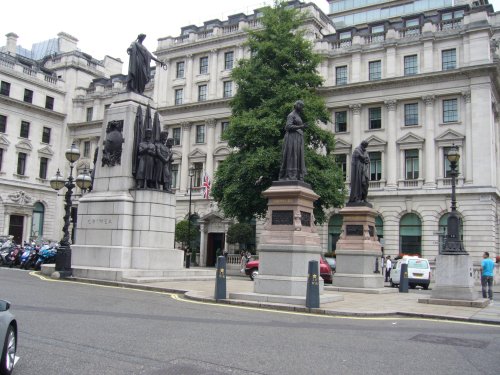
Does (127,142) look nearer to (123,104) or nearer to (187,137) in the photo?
(123,104)

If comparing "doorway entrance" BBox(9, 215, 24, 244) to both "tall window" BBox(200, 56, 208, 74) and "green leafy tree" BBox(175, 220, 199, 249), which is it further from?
"tall window" BBox(200, 56, 208, 74)

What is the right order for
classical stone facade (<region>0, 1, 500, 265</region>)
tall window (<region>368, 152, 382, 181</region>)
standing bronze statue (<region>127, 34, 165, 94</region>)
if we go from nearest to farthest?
standing bronze statue (<region>127, 34, 165, 94</region>) → classical stone facade (<region>0, 1, 500, 265</region>) → tall window (<region>368, 152, 382, 181</region>)

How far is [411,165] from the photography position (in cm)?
4388

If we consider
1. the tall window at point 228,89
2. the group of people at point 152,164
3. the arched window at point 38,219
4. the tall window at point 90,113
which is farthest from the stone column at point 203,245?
the group of people at point 152,164

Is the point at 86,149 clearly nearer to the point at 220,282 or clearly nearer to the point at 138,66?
the point at 138,66

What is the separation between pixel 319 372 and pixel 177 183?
160 ft

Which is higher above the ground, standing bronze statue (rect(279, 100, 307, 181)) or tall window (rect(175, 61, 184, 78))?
tall window (rect(175, 61, 184, 78))

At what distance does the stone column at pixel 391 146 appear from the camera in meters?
43.8

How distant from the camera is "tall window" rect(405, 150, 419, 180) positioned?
143 ft

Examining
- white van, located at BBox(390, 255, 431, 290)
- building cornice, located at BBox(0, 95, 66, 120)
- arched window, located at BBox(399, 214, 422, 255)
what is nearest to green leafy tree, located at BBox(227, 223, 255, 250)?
arched window, located at BBox(399, 214, 422, 255)

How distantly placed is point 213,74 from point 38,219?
87.5 ft

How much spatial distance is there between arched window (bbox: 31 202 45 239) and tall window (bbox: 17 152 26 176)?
4182 mm

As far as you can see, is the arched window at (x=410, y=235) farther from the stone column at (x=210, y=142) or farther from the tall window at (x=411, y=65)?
the stone column at (x=210, y=142)

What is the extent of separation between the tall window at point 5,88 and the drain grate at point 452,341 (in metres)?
56.6
